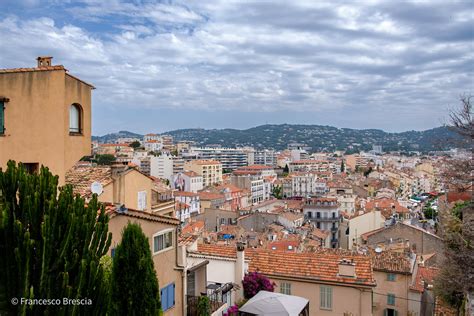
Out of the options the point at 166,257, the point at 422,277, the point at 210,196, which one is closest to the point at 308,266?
the point at 166,257

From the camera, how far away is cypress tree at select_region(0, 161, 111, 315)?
→ 7.22 meters

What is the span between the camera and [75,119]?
13195mm

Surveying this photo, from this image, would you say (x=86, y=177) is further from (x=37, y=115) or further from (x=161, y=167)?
(x=161, y=167)

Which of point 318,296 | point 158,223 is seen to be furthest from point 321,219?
point 158,223

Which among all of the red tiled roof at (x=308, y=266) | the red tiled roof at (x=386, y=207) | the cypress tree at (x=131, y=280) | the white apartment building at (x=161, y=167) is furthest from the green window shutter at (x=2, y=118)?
the white apartment building at (x=161, y=167)

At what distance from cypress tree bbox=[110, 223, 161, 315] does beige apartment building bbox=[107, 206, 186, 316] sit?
9.33 feet

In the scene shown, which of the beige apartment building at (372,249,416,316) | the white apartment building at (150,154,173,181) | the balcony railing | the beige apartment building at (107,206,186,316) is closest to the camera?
the beige apartment building at (107,206,186,316)

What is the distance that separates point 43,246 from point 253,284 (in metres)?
12.3

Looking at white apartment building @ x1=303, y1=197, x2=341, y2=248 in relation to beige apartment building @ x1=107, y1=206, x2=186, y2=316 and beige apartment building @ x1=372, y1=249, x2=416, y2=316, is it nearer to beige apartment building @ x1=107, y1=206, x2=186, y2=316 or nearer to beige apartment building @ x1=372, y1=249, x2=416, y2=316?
beige apartment building @ x1=372, y1=249, x2=416, y2=316

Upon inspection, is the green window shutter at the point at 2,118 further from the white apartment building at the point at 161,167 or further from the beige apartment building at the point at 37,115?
the white apartment building at the point at 161,167

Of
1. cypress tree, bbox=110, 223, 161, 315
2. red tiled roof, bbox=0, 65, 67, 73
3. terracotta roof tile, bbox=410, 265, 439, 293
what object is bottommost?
terracotta roof tile, bbox=410, 265, 439, 293

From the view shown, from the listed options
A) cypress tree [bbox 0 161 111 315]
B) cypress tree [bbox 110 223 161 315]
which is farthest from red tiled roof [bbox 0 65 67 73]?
cypress tree [bbox 110 223 161 315]

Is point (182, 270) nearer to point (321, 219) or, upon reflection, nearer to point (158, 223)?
point (158, 223)

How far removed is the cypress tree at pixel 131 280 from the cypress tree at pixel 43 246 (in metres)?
1.44
